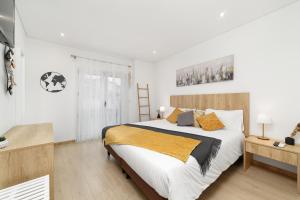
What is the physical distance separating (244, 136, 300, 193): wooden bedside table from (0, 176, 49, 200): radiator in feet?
8.72

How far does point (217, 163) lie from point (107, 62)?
3883 mm

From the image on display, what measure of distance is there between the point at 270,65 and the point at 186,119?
5.89 ft

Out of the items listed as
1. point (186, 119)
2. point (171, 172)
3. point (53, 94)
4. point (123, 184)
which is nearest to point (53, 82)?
point (53, 94)

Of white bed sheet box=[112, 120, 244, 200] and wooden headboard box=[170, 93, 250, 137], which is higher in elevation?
wooden headboard box=[170, 93, 250, 137]

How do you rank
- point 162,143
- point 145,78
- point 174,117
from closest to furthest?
1. point 162,143
2. point 174,117
3. point 145,78

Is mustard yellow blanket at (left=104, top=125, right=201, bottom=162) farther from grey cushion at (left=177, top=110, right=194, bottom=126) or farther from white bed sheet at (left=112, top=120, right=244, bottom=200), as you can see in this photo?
grey cushion at (left=177, top=110, right=194, bottom=126)

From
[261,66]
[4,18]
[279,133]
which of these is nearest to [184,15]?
[261,66]

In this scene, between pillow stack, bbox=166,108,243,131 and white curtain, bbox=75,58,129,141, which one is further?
white curtain, bbox=75,58,129,141

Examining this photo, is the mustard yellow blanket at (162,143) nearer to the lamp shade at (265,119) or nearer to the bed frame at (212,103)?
the bed frame at (212,103)

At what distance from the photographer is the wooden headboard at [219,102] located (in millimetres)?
2557

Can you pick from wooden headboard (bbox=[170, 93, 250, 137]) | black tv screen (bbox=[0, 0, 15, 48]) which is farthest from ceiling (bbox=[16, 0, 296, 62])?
wooden headboard (bbox=[170, 93, 250, 137])

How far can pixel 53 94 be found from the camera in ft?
11.2

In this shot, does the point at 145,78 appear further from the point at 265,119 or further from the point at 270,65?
the point at 265,119

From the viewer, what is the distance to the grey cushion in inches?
118
